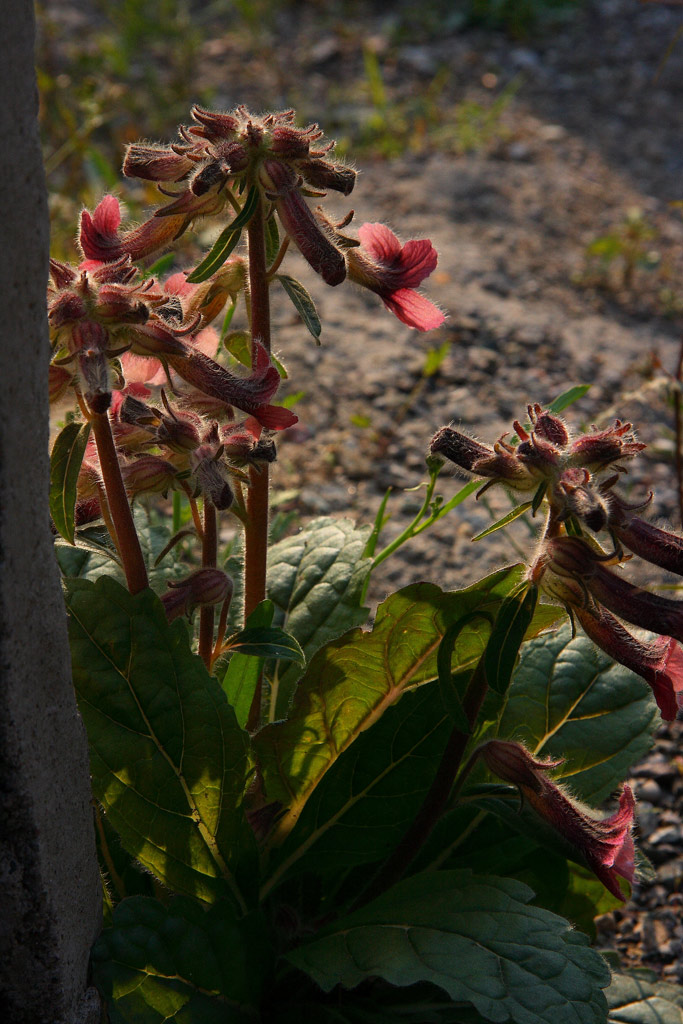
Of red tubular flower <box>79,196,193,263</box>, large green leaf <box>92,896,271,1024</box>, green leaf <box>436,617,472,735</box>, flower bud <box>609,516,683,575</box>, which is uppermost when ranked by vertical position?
red tubular flower <box>79,196,193,263</box>

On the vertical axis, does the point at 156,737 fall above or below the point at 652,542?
below

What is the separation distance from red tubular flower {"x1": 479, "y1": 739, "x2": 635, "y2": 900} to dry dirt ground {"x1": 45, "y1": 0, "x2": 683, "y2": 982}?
2.50 ft

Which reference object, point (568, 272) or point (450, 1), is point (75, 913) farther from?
point (450, 1)

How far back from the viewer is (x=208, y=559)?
162 cm

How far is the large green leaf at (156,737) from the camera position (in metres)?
1.56

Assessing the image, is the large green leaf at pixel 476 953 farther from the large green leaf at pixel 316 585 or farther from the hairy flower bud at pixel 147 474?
the hairy flower bud at pixel 147 474

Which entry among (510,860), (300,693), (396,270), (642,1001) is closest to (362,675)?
(300,693)

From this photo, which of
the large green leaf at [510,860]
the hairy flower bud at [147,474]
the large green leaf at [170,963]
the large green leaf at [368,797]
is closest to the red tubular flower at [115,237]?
the hairy flower bud at [147,474]

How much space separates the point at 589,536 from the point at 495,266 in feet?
9.66

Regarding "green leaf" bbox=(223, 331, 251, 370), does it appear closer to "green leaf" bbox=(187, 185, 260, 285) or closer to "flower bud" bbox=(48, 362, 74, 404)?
"green leaf" bbox=(187, 185, 260, 285)

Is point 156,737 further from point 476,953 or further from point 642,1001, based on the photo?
point 642,1001

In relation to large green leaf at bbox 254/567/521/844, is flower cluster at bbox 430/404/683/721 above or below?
above

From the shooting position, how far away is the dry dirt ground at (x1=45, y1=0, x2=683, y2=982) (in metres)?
3.10

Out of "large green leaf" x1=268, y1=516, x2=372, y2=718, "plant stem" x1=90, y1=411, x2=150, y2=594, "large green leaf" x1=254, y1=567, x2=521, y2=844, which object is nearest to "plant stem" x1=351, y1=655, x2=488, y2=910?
"large green leaf" x1=254, y1=567, x2=521, y2=844
